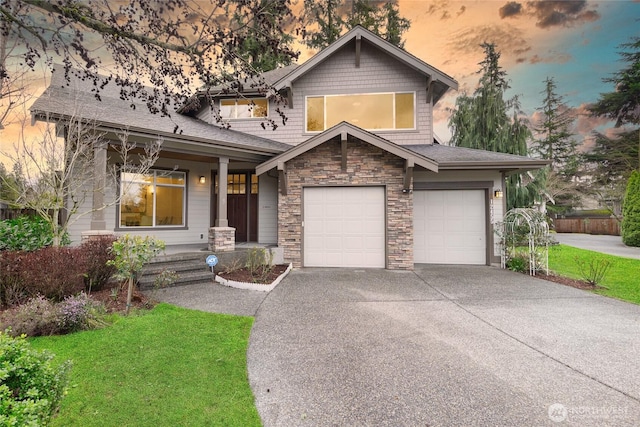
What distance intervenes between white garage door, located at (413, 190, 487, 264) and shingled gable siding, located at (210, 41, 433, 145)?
2349 millimetres

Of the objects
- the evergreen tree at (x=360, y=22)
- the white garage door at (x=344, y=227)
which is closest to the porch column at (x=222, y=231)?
the white garage door at (x=344, y=227)

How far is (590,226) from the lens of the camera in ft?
69.8

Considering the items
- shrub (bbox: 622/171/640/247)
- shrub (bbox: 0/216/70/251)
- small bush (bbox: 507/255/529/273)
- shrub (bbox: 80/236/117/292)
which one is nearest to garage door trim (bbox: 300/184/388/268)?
small bush (bbox: 507/255/529/273)

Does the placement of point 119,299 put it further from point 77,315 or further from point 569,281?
point 569,281

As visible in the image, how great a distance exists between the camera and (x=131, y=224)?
324 inches

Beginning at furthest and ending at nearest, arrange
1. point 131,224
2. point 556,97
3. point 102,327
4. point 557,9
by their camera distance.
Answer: point 556,97, point 557,9, point 131,224, point 102,327

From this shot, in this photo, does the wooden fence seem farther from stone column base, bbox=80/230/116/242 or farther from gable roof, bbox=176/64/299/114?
stone column base, bbox=80/230/116/242

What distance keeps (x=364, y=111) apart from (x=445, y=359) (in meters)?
8.50

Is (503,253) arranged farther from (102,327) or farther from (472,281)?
(102,327)

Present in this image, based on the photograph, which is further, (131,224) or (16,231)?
(131,224)

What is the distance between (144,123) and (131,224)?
9.94 feet

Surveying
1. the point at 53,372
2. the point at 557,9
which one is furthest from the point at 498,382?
the point at 557,9

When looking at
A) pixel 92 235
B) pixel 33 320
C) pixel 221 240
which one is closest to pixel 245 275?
pixel 221 240

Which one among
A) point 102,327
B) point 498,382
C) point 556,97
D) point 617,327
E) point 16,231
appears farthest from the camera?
point 556,97
